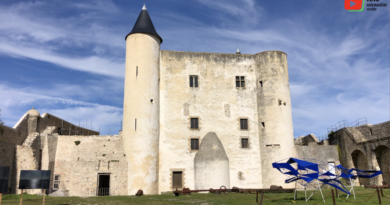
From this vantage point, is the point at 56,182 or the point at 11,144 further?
the point at 56,182

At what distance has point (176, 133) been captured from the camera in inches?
1072

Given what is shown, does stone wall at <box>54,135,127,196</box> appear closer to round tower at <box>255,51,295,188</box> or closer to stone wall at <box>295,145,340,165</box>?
round tower at <box>255,51,295,188</box>

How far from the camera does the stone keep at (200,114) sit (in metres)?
25.6

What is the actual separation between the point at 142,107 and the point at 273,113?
11.8 metres

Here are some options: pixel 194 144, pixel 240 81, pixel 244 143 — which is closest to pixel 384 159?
pixel 244 143

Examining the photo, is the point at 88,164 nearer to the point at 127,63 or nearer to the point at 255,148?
the point at 127,63

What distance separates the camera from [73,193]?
23.6 meters

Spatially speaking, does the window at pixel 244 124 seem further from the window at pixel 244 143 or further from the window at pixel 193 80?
the window at pixel 193 80

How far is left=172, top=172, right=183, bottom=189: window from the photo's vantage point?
2609 cm

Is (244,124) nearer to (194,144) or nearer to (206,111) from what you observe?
(206,111)

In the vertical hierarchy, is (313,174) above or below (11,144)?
below

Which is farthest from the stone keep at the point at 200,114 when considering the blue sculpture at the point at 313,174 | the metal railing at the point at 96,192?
the blue sculpture at the point at 313,174

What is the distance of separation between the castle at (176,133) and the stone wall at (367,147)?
2.10 meters

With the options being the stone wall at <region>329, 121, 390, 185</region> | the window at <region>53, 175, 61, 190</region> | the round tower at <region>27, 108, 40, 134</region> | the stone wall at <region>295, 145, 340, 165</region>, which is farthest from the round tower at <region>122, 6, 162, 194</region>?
the stone wall at <region>329, 121, 390, 185</region>
